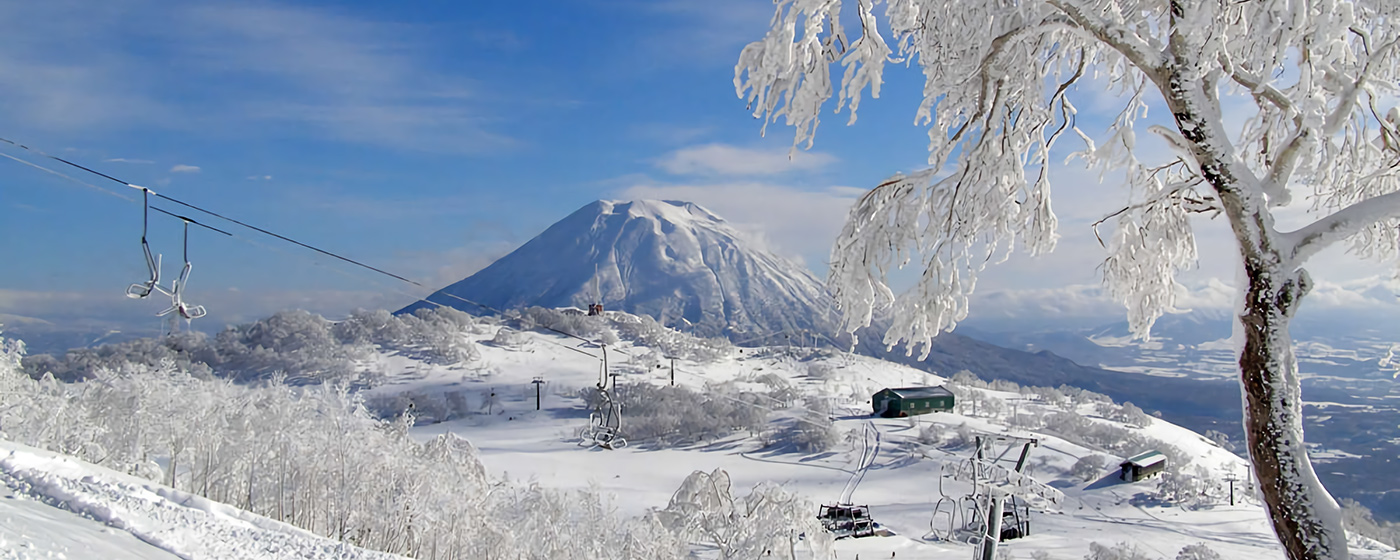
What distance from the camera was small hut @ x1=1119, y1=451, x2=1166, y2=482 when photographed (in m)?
40.3

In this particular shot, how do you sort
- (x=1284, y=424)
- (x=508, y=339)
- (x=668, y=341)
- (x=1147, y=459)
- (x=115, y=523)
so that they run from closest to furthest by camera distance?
(x=1284, y=424) < (x=115, y=523) < (x=1147, y=459) < (x=508, y=339) < (x=668, y=341)

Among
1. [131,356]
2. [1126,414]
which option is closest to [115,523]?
[131,356]

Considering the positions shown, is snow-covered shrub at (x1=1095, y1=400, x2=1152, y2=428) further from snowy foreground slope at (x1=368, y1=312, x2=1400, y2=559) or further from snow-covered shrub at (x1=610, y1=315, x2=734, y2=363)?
snow-covered shrub at (x1=610, y1=315, x2=734, y2=363)

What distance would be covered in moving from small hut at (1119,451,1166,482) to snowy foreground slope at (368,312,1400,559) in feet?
2.05

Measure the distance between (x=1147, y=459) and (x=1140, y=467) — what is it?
1557 mm

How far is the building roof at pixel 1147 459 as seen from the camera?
4057 cm

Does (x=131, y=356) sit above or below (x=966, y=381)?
above

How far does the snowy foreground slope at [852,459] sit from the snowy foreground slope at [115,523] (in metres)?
12.2

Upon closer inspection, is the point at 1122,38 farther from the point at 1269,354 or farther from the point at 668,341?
the point at 668,341

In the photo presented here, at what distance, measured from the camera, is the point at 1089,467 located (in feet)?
136

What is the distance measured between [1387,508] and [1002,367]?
94.6 meters

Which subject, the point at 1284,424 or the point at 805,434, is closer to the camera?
the point at 1284,424

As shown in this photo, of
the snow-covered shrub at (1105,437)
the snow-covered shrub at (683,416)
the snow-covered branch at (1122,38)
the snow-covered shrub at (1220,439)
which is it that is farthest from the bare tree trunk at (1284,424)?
the snow-covered shrub at (1220,439)

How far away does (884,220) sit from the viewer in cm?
380
